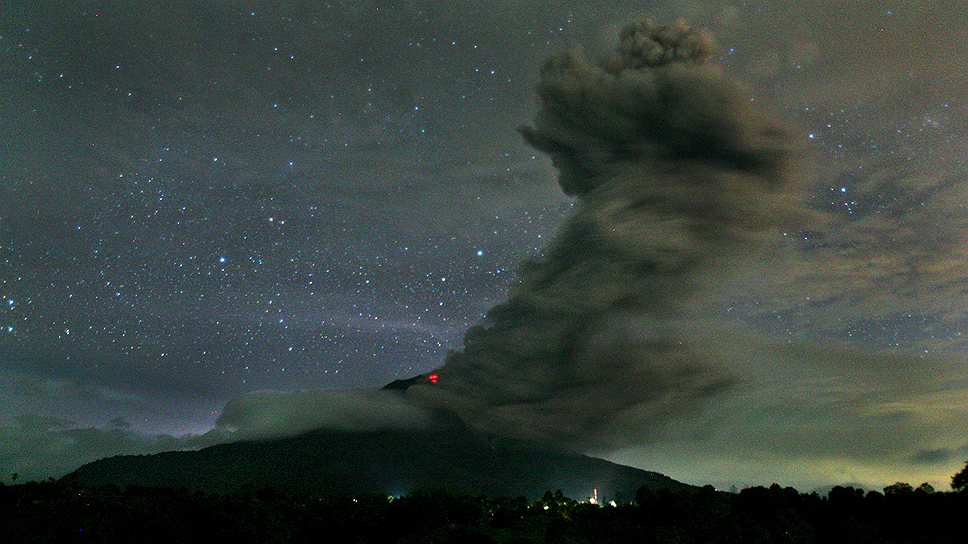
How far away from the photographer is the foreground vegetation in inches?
1917

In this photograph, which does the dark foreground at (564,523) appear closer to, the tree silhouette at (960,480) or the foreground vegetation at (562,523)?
the foreground vegetation at (562,523)

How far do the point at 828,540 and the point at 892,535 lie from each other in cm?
690

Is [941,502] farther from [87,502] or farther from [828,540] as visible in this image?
[87,502]

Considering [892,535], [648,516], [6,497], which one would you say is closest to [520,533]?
[648,516]

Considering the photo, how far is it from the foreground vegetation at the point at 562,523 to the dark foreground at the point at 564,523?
106 millimetres

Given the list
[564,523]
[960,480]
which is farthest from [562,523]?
[960,480]

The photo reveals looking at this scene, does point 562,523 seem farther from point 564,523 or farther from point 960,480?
point 960,480

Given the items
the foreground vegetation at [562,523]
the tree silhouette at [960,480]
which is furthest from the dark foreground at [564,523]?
the tree silhouette at [960,480]

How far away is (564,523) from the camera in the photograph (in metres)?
58.9

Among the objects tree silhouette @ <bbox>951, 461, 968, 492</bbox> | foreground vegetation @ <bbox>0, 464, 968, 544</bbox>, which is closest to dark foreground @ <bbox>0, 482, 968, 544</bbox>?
foreground vegetation @ <bbox>0, 464, 968, 544</bbox>

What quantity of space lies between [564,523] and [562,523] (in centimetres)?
64

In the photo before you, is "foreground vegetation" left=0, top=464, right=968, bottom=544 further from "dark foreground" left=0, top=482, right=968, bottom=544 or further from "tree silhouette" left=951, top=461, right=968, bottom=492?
"tree silhouette" left=951, top=461, right=968, bottom=492

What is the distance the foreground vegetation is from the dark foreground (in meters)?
0.11

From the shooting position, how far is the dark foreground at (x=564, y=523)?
160 ft
